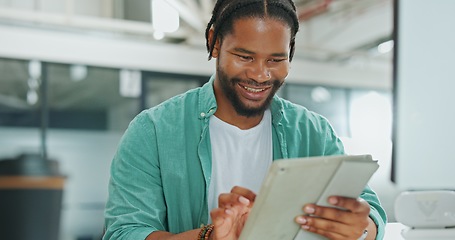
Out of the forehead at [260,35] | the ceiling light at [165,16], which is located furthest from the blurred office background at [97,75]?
the forehead at [260,35]

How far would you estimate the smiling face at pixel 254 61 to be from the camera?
3.73 feet

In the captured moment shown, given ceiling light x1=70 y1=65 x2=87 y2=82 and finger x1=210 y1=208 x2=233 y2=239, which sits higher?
ceiling light x1=70 y1=65 x2=87 y2=82

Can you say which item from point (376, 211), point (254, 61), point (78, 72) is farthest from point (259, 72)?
point (78, 72)

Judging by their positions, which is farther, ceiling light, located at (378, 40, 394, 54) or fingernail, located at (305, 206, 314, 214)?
ceiling light, located at (378, 40, 394, 54)

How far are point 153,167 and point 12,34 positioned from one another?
366 cm

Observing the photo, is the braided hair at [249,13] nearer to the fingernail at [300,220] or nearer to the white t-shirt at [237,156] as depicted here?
the white t-shirt at [237,156]

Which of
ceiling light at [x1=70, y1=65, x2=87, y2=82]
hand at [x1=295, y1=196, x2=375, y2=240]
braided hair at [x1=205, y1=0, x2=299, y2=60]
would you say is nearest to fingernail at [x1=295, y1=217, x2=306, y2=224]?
hand at [x1=295, y1=196, x2=375, y2=240]

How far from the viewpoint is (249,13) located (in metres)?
1.16

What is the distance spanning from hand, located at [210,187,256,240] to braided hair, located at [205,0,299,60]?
39 centimetres

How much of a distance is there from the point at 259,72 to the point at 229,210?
1.06 ft

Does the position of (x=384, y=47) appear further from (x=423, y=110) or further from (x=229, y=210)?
(x=229, y=210)

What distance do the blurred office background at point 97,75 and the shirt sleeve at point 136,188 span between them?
2788 millimetres

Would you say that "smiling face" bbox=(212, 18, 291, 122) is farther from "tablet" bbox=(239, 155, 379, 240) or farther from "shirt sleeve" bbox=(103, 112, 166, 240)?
"tablet" bbox=(239, 155, 379, 240)

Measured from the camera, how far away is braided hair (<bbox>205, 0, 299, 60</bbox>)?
1.16 metres
